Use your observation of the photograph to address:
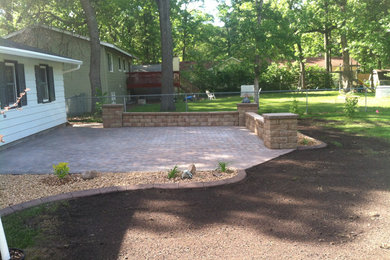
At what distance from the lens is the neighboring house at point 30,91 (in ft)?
30.4

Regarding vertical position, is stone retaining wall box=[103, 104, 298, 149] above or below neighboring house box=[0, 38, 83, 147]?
below

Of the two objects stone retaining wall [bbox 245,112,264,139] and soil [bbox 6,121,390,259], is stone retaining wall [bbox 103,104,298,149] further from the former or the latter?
soil [bbox 6,121,390,259]

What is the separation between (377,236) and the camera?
3.66 metres

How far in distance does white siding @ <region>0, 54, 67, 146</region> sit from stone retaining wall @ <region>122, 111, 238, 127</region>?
2.60m

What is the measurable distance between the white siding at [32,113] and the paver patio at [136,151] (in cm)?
40

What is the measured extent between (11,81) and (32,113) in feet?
4.58

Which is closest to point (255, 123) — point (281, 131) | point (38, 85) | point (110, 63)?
point (281, 131)

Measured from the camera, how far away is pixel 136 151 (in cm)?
852

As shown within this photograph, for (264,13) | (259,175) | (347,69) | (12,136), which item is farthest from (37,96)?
(347,69)

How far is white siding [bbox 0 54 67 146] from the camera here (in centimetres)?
953

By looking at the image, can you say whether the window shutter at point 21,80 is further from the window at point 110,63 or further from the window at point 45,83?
the window at point 110,63

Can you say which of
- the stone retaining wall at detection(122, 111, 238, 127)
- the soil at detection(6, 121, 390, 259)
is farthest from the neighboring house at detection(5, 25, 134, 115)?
the soil at detection(6, 121, 390, 259)

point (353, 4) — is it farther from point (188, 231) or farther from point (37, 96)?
point (188, 231)

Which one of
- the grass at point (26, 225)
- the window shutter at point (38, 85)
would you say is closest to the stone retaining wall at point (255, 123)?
the grass at point (26, 225)
